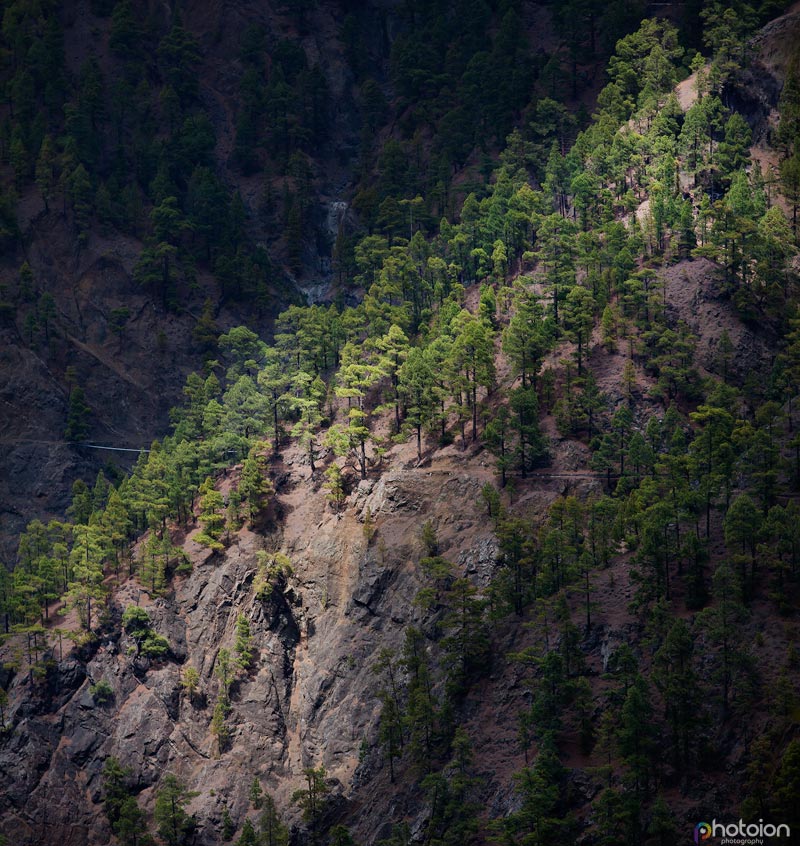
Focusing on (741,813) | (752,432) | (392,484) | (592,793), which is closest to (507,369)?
(392,484)

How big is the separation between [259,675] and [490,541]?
90.1ft

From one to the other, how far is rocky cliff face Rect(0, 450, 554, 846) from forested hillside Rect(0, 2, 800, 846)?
0.31 meters

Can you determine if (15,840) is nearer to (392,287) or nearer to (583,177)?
(392,287)

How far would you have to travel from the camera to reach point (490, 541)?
146500 millimetres

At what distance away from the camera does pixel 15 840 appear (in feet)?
493

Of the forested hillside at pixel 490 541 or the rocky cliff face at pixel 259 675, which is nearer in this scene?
the forested hillside at pixel 490 541

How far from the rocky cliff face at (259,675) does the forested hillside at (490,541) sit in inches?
12.4

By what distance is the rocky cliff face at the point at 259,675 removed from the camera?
147875 mm

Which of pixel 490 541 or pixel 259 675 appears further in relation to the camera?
pixel 259 675

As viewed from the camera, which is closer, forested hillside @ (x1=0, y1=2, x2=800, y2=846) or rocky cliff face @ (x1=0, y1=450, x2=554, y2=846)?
forested hillside @ (x1=0, y1=2, x2=800, y2=846)

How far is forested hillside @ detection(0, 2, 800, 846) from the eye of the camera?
408 feet

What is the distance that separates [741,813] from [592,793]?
15.1m

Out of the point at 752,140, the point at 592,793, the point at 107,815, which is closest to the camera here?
the point at 592,793

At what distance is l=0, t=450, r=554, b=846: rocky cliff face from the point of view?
14788 cm
